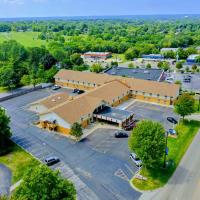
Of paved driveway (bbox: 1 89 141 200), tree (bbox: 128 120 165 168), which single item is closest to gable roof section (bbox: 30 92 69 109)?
paved driveway (bbox: 1 89 141 200)

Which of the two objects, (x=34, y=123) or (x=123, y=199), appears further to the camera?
(x=34, y=123)

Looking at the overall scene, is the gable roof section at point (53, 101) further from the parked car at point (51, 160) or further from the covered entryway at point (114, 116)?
the parked car at point (51, 160)

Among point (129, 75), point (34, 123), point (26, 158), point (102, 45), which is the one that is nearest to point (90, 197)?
point (26, 158)

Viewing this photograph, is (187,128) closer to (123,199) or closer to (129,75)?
(123,199)

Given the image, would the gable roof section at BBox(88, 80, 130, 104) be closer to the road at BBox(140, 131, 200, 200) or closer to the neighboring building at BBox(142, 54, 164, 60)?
the road at BBox(140, 131, 200, 200)

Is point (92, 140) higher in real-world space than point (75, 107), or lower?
lower

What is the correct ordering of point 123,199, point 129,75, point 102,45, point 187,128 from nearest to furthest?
point 123,199 → point 187,128 → point 129,75 → point 102,45

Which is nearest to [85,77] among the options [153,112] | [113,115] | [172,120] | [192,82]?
[153,112]
